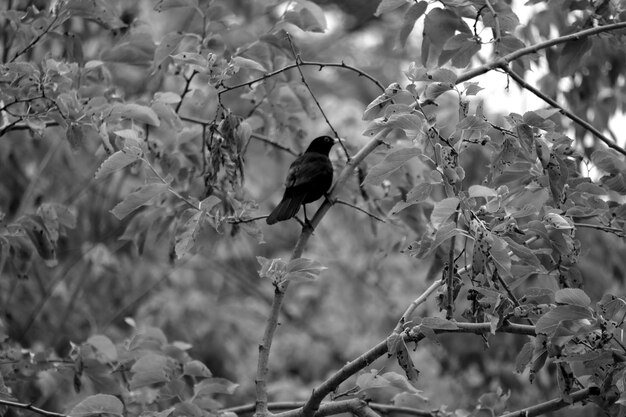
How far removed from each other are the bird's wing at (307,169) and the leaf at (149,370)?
1043 mm

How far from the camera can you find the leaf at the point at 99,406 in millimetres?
2678

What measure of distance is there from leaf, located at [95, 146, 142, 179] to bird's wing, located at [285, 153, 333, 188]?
114 centimetres

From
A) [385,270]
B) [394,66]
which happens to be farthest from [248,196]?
[394,66]

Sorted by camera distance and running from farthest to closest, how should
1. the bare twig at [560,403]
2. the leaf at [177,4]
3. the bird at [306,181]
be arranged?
the bird at [306,181] → the leaf at [177,4] → the bare twig at [560,403]

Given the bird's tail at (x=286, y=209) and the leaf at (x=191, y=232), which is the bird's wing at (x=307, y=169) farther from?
the leaf at (x=191, y=232)

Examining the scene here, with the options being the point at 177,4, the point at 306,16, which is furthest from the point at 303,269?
the point at 177,4

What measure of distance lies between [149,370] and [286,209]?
3.04ft

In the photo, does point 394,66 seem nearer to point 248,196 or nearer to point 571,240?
point 248,196

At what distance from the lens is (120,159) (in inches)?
102

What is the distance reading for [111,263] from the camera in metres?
5.75

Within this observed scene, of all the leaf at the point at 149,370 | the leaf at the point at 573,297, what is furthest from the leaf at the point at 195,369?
the leaf at the point at 573,297

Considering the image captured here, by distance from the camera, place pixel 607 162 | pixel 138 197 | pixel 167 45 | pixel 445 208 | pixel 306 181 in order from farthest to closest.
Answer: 1. pixel 306 181
2. pixel 167 45
3. pixel 607 162
4. pixel 138 197
5. pixel 445 208

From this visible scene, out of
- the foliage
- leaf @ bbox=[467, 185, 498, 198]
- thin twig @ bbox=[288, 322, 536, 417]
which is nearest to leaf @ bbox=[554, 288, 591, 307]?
the foliage

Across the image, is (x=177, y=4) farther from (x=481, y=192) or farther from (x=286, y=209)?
(x=481, y=192)
